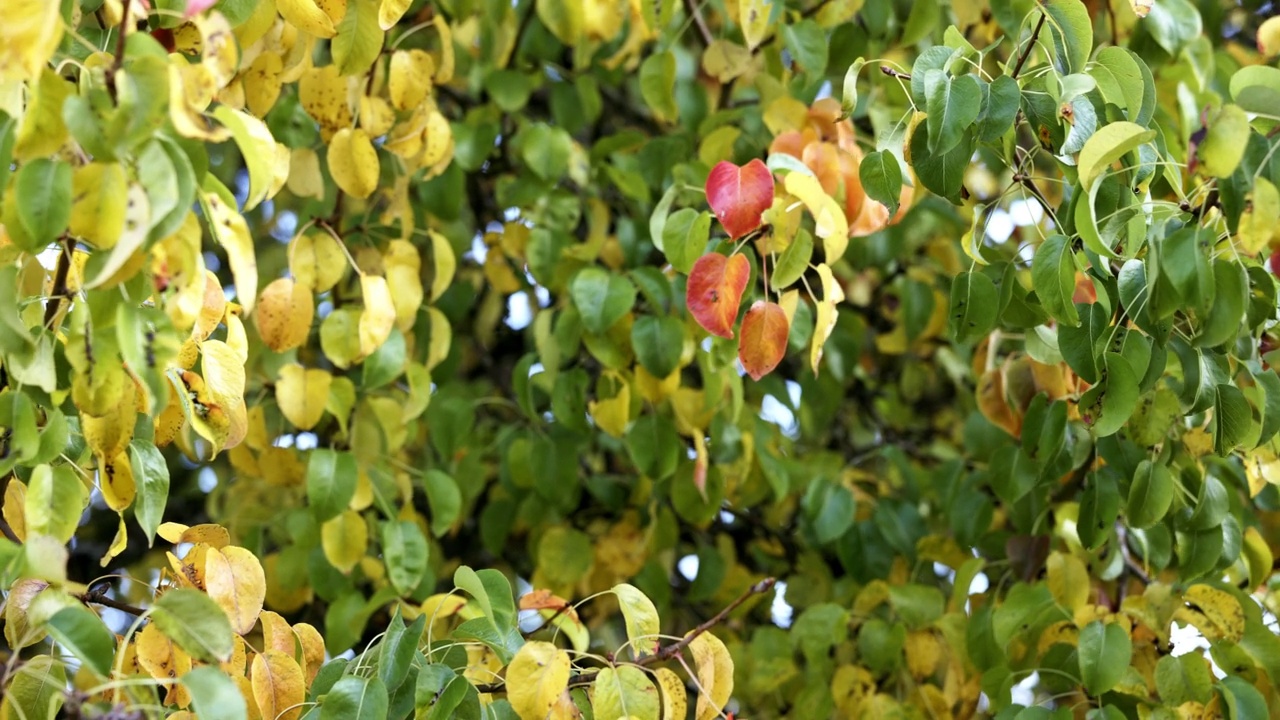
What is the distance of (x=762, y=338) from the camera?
3.12 feet

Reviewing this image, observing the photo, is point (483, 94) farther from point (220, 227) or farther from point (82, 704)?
point (82, 704)

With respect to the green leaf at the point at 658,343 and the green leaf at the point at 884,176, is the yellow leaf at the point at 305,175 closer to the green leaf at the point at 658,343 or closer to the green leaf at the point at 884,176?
the green leaf at the point at 658,343

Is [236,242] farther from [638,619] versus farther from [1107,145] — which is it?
[1107,145]

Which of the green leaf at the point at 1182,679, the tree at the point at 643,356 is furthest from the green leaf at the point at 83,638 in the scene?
the green leaf at the point at 1182,679

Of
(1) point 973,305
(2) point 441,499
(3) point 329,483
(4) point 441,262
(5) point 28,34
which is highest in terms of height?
(5) point 28,34

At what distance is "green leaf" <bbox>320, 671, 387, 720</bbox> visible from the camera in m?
0.78

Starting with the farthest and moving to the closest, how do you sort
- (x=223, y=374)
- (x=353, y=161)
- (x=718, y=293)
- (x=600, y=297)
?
(x=600, y=297) → (x=353, y=161) → (x=718, y=293) → (x=223, y=374)

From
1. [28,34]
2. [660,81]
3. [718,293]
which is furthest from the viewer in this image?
[660,81]

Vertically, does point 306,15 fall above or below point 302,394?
above

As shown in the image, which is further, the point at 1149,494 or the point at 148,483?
the point at 1149,494

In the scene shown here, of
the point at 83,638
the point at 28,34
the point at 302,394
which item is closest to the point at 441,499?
the point at 302,394

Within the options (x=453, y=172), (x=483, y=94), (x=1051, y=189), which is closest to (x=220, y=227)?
(x=453, y=172)

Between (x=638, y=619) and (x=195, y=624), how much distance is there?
12.3 inches

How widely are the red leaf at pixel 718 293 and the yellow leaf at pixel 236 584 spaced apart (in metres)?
0.37
